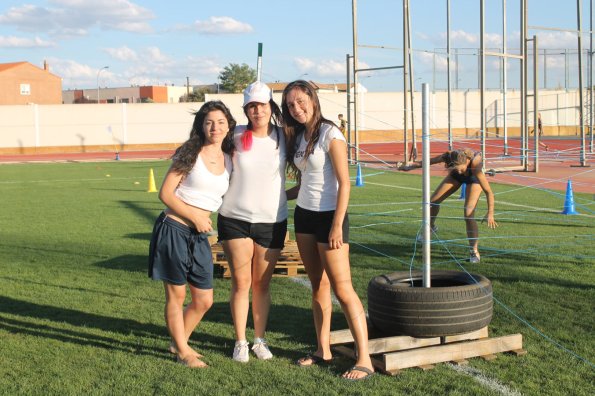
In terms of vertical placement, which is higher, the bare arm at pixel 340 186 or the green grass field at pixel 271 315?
the bare arm at pixel 340 186

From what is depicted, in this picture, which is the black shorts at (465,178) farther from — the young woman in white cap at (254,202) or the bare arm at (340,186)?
the bare arm at (340,186)

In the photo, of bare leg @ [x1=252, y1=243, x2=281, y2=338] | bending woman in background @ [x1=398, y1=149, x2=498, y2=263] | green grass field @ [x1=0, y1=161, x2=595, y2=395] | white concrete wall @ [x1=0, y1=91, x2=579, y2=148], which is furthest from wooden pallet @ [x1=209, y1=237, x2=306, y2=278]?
white concrete wall @ [x1=0, y1=91, x2=579, y2=148]

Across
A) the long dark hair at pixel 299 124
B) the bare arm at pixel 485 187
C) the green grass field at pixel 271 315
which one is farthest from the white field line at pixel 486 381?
the bare arm at pixel 485 187

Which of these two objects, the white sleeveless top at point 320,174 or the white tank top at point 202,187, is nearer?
the white sleeveless top at point 320,174

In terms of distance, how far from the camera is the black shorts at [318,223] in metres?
4.70

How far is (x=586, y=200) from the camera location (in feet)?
46.6

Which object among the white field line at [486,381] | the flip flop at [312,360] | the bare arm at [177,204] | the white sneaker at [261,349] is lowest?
the white field line at [486,381]

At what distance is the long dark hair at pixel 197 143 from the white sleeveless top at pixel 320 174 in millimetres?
539

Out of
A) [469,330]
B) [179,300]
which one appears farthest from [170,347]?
[469,330]

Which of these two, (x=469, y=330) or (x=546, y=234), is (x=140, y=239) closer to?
(x=546, y=234)

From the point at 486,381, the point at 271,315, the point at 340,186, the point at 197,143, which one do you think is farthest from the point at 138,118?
the point at 486,381

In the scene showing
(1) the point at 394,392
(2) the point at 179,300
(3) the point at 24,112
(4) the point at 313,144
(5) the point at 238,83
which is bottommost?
(1) the point at 394,392

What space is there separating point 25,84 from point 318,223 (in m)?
81.7

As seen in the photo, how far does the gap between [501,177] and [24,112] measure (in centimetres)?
3729
